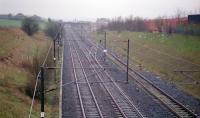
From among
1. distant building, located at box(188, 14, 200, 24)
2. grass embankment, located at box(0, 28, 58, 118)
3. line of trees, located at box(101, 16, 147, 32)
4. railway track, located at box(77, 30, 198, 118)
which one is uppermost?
distant building, located at box(188, 14, 200, 24)

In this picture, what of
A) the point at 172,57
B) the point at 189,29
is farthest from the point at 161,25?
the point at 172,57

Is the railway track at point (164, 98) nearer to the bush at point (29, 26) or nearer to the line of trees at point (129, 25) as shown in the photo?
the bush at point (29, 26)

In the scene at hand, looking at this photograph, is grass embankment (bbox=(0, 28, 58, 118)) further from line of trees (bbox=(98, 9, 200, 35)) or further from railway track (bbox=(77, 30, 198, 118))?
line of trees (bbox=(98, 9, 200, 35))

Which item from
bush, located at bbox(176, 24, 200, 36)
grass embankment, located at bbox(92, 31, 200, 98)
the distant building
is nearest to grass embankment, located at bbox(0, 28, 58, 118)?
grass embankment, located at bbox(92, 31, 200, 98)

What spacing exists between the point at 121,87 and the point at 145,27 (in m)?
66.0

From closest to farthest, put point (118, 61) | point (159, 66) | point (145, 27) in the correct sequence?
point (159, 66) → point (118, 61) → point (145, 27)

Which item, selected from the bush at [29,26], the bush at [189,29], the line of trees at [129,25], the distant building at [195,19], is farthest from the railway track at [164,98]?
the line of trees at [129,25]

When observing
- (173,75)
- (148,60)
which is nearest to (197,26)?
(148,60)

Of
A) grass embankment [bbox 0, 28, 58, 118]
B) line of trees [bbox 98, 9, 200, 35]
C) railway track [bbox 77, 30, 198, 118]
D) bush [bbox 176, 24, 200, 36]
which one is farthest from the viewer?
line of trees [bbox 98, 9, 200, 35]

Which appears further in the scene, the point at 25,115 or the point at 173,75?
the point at 173,75

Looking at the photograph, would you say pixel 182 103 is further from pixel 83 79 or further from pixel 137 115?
pixel 83 79

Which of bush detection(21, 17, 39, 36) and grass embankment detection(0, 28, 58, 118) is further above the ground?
bush detection(21, 17, 39, 36)

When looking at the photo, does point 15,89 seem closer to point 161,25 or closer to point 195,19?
point 195,19

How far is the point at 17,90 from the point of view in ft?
83.9
